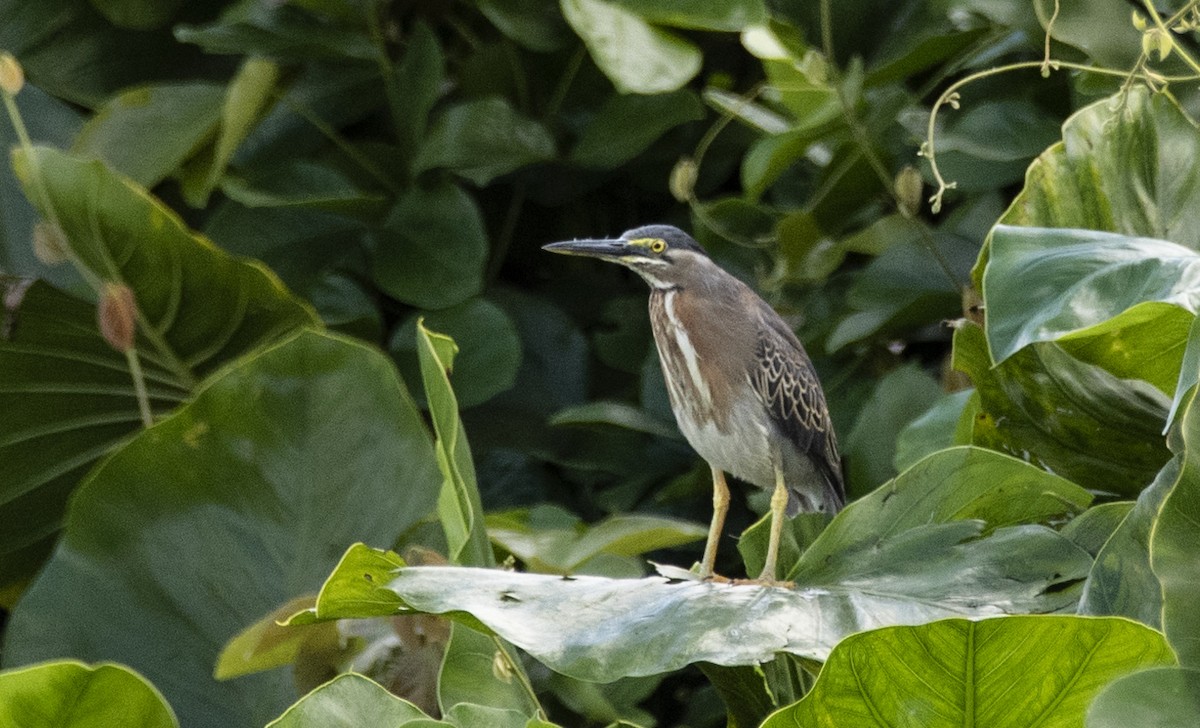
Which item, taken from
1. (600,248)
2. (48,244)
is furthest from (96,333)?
(600,248)

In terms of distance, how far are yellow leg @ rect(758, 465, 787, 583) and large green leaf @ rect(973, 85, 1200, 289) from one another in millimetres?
227

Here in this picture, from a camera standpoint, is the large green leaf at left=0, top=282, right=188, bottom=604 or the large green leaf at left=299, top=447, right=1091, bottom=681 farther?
the large green leaf at left=0, top=282, right=188, bottom=604

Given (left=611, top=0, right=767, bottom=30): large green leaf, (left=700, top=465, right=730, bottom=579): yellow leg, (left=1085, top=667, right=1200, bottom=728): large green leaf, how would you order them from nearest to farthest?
(left=1085, top=667, right=1200, bottom=728): large green leaf
(left=700, top=465, right=730, bottom=579): yellow leg
(left=611, top=0, right=767, bottom=30): large green leaf

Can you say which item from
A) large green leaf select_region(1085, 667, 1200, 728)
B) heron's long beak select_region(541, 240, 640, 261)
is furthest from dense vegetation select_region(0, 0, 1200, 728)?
heron's long beak select_region(541, 240, 640, 261)

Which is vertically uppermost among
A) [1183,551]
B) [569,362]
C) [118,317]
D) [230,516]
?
[1183,551]

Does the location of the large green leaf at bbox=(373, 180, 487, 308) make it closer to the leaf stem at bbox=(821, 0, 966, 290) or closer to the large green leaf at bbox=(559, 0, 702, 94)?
the large green leaf at bbox=(559, 0, 702, 94)

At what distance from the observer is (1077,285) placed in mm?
754

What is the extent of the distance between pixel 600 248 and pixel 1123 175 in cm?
35

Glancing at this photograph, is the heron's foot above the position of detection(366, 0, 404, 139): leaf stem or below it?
above

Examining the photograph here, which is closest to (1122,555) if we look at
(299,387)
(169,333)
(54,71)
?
(299,387)

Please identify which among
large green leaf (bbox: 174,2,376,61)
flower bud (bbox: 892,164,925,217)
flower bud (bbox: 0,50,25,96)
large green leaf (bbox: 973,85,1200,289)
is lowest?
large green leaf (bbox: 174,2,376,61)

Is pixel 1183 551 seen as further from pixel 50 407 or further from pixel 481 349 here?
pixel 50 407

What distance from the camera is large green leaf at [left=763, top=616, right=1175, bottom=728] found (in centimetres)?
60

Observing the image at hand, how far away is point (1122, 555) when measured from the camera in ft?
2.33
